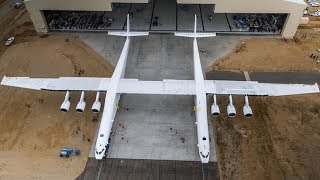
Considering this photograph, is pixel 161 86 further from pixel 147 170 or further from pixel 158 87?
pixel 147 170

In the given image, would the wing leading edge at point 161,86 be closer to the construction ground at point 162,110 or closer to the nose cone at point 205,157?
the construction ground at point 162,110

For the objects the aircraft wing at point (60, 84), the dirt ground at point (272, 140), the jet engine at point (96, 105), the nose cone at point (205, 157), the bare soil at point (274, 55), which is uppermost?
the aircraft wing at point (60, 84)

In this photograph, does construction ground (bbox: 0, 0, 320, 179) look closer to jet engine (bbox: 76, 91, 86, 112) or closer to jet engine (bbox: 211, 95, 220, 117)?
jet engine (bbox: 211, 95, 220, 117)

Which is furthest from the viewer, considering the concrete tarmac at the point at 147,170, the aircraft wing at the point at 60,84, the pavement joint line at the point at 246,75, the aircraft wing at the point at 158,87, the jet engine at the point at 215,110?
the pavement joint line at the point at 246,75

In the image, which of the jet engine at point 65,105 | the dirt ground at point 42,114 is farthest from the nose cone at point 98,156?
the jet engine at point 65,105

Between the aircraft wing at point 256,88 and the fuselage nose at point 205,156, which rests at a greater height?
the aircraft wing at point 256,88

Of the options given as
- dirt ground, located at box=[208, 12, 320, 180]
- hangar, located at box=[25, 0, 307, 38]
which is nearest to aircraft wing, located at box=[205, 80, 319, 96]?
dirt ground, located at box=[208, 12, 320, 180]
